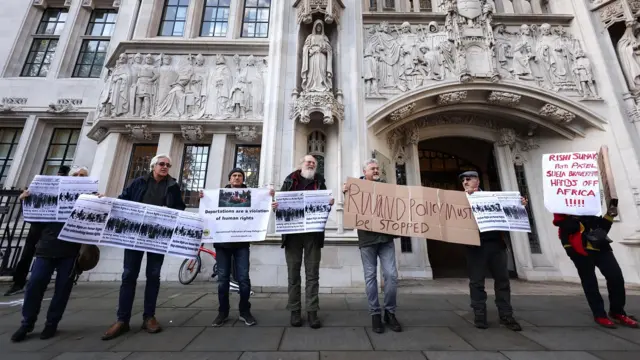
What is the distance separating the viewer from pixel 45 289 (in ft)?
9.77

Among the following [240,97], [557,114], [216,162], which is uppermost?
[240,97]

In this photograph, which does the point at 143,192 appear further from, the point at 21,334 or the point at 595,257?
the point at 595,257

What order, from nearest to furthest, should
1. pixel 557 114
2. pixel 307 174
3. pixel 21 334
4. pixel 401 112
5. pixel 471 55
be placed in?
pixel 21 334, pixel 307 174, pixel 401 112, pixel 557 114, pixel 471 55

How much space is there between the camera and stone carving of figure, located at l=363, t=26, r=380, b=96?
766cm

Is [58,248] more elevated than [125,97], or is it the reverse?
[125,97]

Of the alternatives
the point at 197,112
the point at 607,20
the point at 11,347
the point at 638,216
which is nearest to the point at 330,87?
the point at 197,112

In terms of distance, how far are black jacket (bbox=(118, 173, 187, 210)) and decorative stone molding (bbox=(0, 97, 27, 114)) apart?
11.5 meters

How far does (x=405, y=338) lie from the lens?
2883mm

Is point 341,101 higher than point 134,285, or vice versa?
point 341,101

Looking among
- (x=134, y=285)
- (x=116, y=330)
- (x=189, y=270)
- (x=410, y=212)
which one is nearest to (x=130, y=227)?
(x=134, y=285)

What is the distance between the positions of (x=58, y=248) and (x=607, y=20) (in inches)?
570

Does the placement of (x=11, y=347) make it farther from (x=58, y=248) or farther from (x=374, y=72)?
(x=374, y=72)

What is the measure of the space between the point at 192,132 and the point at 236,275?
6.65m

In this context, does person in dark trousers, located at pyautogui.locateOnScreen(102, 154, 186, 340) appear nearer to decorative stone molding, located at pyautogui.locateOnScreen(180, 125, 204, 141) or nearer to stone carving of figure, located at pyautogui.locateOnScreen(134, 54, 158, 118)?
decorative stone molding, located at pyautogui.locateOnScreen(180, 125, 204, 141)
